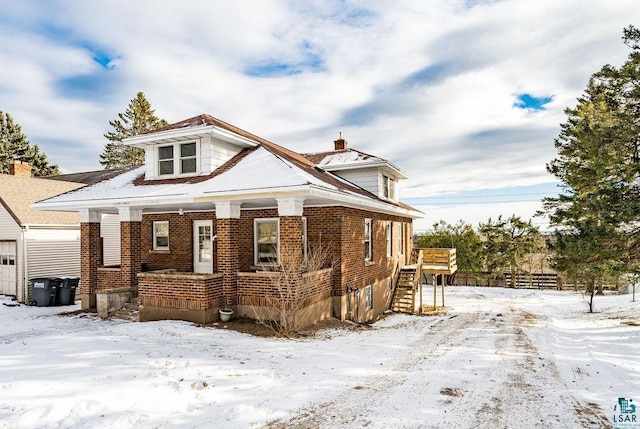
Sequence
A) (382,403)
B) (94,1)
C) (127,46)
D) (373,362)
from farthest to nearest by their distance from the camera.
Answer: (127,46) < (94,1) < (373,362) < (382,403)

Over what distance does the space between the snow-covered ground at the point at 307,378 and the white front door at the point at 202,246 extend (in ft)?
12.2

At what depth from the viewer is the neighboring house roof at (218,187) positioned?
36.1ft

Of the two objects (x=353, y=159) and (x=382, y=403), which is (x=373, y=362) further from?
(x=353, y=159)

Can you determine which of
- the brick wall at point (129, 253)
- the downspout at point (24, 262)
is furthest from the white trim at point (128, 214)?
the downspout at point (24, 262)

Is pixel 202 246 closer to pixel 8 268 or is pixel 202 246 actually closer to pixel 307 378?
pixel 307 378

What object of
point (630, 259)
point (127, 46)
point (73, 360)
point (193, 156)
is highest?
point (127, 46)

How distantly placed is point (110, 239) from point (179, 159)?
11.4 meters

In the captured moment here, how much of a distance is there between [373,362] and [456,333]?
5.40 meters

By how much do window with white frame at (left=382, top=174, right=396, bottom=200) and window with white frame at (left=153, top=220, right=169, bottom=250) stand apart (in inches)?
401

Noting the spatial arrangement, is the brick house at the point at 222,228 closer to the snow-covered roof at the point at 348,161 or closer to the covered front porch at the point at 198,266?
the covered front porch at the point at 198,266

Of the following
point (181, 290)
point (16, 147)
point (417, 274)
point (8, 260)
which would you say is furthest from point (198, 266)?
point (16, 147)

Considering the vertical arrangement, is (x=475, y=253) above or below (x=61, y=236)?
below

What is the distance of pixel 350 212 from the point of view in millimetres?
14164

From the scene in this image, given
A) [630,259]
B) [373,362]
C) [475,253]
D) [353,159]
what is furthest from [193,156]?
[475,253]
